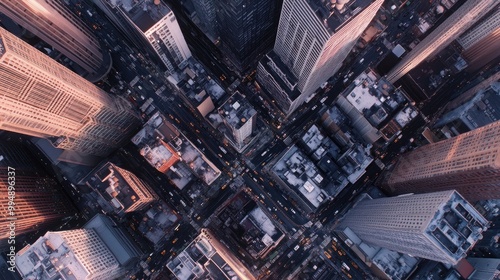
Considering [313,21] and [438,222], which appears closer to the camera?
[438,222]

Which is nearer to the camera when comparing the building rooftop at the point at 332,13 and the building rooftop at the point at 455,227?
the building rooftop at the point at 455,227

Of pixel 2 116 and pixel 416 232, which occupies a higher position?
pixel 2 116

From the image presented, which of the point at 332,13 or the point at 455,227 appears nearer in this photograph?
the point at 455,227

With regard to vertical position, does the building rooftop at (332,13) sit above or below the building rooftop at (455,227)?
above

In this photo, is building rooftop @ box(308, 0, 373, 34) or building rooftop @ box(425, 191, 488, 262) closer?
building rooftop @ box(425, 191, 488, 262)

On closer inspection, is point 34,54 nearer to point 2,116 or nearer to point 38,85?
point 38,85

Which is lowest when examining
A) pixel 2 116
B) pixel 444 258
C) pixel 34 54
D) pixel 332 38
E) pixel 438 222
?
pixel 444 258

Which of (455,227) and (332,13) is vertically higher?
(332,13)

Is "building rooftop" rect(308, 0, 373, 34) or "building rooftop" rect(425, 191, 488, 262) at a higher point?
"building rooftop" rect(308, 0, 373, 34)

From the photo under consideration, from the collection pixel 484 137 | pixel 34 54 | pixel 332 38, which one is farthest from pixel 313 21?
pixel 34 54
